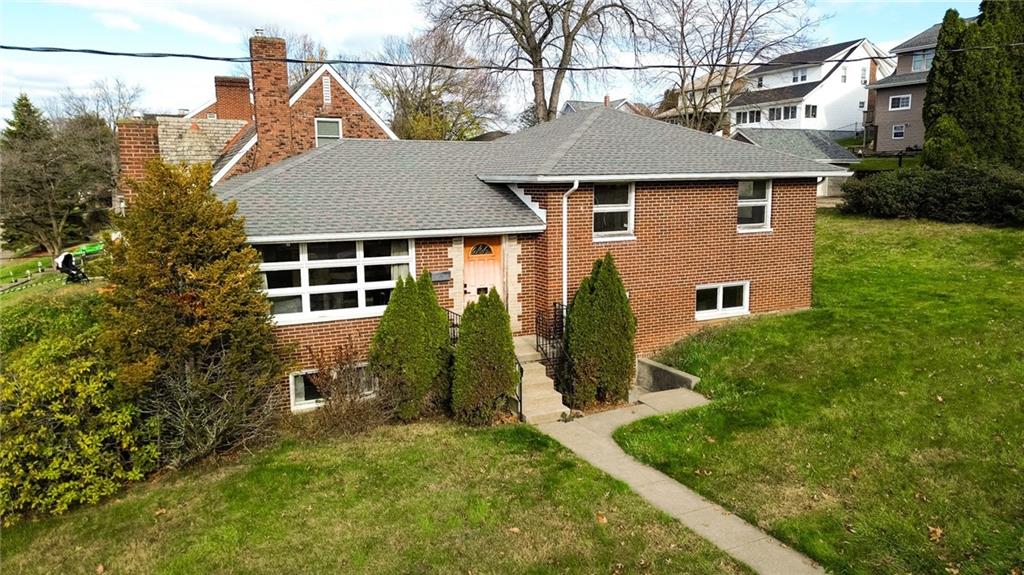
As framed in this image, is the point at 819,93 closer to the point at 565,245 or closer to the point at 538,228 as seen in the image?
the point at 565,245

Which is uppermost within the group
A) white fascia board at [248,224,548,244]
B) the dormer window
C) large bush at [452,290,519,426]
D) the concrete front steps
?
the dormer window

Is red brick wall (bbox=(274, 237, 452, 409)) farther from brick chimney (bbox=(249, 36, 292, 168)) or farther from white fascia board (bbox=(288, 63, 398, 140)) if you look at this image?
white fascia board (bbox=(288, 63, 398, 140))

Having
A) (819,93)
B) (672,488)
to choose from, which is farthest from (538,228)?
(819,93)

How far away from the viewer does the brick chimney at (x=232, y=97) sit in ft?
81.8

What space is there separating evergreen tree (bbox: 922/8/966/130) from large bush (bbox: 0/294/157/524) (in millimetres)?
29727

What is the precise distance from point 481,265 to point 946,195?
61.2 ft

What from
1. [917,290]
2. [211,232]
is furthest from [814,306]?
[211,232]

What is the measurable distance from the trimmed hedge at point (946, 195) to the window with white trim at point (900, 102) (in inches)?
791

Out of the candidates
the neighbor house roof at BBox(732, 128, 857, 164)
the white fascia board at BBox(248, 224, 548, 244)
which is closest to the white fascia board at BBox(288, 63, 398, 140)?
the white fascia board at BBox(248, 224, 548, 244)

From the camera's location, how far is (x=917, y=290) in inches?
623

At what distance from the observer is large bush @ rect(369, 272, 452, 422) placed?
10625 millimetres

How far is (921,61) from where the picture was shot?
41.5 metres

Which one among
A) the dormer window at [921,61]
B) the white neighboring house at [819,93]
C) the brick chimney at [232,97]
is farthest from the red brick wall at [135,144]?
the white neighboring house at [819,93]

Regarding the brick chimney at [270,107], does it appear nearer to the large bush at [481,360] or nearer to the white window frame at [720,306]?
the large bush at [481,360]
